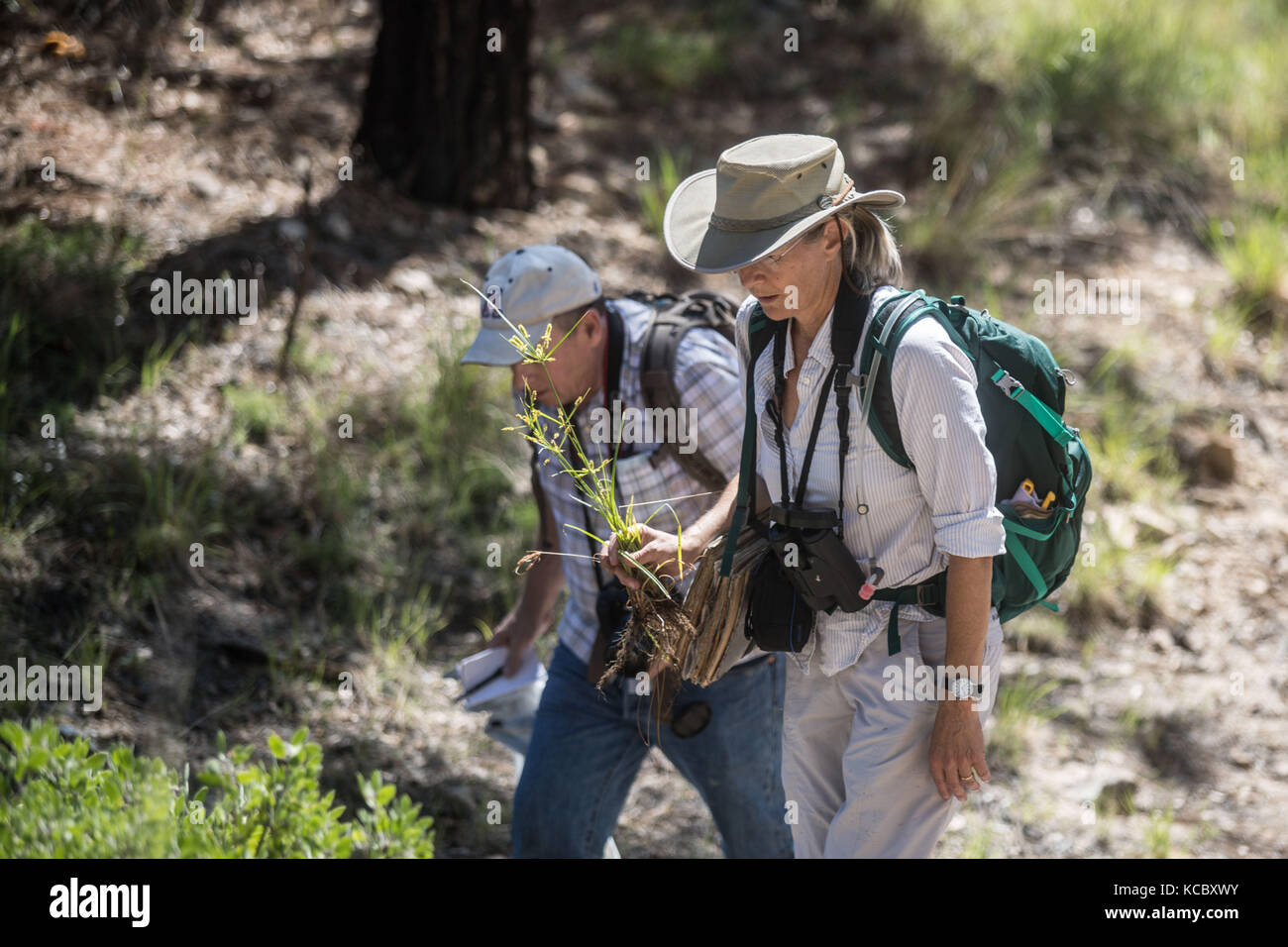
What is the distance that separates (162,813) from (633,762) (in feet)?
4.09

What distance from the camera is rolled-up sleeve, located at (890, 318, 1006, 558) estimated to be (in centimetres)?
215

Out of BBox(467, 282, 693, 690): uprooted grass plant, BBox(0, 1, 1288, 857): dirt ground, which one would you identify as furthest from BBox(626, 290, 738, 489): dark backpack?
BBox(0, 1, 1288, 857): dirt ground

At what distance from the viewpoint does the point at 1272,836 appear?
4152 millimetres

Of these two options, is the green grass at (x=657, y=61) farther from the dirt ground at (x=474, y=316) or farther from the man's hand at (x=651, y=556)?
the man's hand at (x=651, y=556)

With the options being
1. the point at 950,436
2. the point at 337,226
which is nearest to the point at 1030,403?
the point at 950,436

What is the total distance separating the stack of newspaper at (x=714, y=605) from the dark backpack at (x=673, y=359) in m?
0.30

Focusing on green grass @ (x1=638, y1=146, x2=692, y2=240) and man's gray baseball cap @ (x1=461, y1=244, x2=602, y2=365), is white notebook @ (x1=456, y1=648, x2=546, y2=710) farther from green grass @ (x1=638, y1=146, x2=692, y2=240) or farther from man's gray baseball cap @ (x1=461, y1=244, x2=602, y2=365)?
green grass @ (x1=638, y1=146, x2=692, y2=240)

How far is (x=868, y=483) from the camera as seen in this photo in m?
2.33

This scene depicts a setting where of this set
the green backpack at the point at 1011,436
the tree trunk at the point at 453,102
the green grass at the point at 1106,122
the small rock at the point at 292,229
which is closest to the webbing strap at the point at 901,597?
the green backpack at the point at 1011,436

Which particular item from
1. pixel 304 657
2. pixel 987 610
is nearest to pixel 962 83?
pixel 304 657

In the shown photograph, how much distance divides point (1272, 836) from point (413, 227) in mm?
4730

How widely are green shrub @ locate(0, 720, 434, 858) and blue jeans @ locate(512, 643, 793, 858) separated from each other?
0.32 m

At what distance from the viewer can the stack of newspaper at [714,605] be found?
2.45m

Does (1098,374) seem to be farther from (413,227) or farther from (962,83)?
(413,227)
